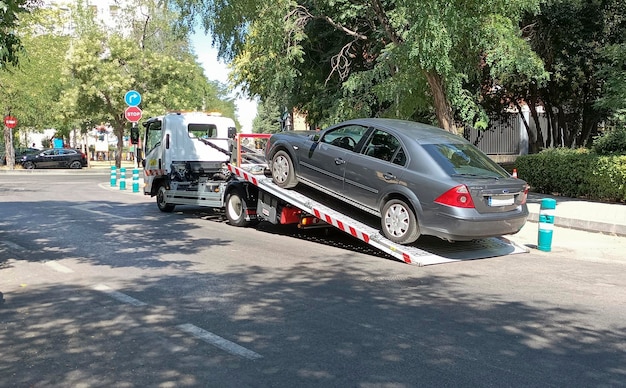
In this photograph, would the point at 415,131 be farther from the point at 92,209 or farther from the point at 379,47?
the point at 379,47

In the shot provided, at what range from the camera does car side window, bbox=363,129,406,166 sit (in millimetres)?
8641

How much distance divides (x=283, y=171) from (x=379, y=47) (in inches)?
401

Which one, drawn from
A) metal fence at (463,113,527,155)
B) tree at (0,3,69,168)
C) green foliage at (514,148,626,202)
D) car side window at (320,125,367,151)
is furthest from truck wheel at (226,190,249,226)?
tree at (0,3,69,168)

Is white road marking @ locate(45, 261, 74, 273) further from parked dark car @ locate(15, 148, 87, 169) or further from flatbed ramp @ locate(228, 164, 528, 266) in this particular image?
parked dark car @ locate(15, 148, 87, 169)

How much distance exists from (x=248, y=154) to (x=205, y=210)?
3.69 metres

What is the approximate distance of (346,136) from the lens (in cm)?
947

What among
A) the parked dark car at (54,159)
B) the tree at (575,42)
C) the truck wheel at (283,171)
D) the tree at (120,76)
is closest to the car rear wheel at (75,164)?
the parked dark car at (54,159)

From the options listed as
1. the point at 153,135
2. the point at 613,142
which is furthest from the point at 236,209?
the point at 613,142

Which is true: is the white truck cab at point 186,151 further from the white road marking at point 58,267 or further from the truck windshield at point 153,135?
the white road marking at point 58,267

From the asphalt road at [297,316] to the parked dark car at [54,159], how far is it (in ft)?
110

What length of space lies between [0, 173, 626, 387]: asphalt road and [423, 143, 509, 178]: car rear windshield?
4.22 feet

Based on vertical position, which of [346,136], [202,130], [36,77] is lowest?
[346,136]

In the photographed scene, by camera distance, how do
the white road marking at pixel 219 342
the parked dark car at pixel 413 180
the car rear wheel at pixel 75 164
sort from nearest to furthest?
the white road marking at pixel 219 342
the parked dark car at pixel 413 180
the car rear wheel at pixel 75 164

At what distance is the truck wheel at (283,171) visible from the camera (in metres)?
10.1
